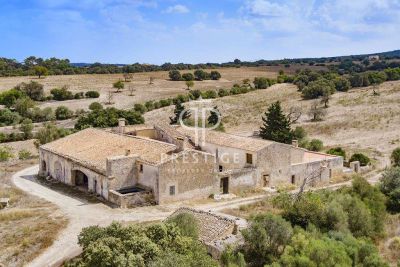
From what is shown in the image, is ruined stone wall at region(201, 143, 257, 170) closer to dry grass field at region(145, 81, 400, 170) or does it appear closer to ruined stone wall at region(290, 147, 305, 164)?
ruined stone wall at region(290, 147, 305, 164)

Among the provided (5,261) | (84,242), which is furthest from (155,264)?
(5,261)

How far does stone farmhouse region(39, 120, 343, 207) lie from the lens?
2773 cm

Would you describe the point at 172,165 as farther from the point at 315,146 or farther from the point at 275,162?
the point at 315,146

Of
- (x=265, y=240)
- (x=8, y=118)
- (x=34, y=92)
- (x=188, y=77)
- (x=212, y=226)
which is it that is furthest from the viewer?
(x=188, y=77)

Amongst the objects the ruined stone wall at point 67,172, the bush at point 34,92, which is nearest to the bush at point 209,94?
the bush at point 34,92

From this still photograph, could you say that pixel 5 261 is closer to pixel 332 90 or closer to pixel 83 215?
pixel 83 215

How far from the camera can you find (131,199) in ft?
88.3

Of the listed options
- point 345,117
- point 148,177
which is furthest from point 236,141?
point 345,117

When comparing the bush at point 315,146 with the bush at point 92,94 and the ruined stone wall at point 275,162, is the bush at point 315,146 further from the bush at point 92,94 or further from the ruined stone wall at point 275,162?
the bush at point 92,94

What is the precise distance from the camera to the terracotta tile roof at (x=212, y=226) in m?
20.7

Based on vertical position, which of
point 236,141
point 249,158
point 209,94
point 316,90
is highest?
point 316,90

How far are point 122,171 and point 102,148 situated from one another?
181 inches

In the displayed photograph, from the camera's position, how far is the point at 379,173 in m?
35.9

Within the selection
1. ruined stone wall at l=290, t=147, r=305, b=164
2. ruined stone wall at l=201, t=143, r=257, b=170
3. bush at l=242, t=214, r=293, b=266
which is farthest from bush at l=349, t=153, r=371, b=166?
bush at l=242, t=214, r=293, b=266
